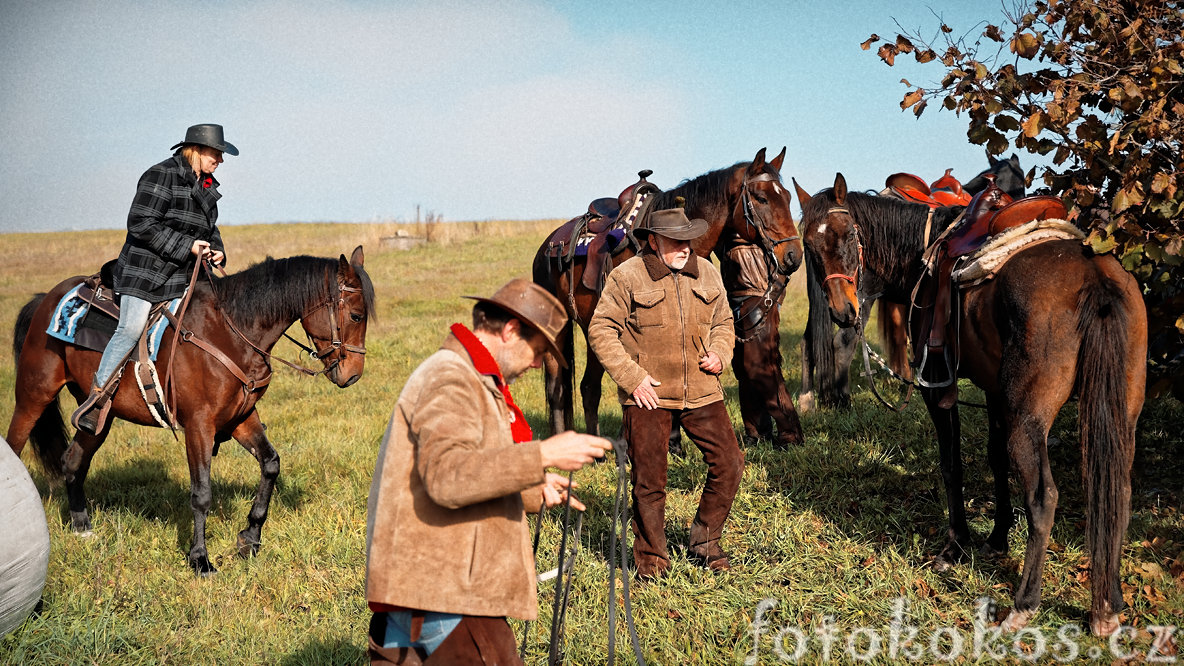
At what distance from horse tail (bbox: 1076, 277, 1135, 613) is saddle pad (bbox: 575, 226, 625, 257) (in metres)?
4.31

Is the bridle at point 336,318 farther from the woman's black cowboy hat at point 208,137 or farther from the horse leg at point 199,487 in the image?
the woman's black cowboy hat at point 208,137

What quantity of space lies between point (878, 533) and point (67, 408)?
35.6 feet

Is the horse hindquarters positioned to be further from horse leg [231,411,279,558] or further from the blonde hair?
the blonde hair

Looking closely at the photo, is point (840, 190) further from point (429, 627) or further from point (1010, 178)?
point (429, 627)

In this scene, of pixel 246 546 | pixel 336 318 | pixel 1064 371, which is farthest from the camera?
pixel 336 318

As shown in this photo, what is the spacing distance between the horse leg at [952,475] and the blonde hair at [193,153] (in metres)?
5.12

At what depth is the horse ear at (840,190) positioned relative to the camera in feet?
19.0

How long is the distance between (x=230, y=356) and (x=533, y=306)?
409 cm

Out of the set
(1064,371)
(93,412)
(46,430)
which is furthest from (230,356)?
(1064,371)

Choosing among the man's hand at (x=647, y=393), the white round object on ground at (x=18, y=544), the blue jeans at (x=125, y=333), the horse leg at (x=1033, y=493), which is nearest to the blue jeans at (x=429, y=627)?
the man's hand at (x=647, y=393)

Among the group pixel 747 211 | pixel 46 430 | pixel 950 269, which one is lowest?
pixel 46 430

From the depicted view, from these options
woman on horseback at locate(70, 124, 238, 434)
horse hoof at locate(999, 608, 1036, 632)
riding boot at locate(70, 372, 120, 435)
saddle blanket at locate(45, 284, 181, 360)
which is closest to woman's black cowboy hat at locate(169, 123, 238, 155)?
woman on horseback at locate(70, 124, 238, 434)

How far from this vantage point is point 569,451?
8.35 ft

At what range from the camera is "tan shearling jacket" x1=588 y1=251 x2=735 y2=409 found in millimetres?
5152
